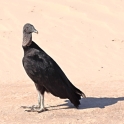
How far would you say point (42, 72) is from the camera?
6.95 meters

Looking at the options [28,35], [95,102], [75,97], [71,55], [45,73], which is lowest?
[95,102]

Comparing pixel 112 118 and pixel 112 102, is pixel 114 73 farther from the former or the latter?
pixel 112 118

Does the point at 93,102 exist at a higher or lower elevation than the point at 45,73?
lower

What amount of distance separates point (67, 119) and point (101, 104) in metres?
1.00

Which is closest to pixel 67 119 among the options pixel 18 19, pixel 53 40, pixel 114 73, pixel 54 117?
pixel 54 117

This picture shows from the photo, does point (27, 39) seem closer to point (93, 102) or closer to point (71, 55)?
point (93, 102)

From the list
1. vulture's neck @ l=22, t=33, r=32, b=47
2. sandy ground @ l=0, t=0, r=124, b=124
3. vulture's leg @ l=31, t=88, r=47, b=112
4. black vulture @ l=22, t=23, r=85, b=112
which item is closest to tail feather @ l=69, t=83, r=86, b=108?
black vulture @ l=22, t=23, r=85, b=112

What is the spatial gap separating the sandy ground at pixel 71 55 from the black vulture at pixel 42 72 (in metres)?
0.30

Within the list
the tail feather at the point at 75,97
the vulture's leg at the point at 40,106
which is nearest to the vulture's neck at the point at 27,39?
the vulture's leg at the point at 40,106

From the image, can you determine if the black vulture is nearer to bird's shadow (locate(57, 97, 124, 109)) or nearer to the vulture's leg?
the vulture's leg

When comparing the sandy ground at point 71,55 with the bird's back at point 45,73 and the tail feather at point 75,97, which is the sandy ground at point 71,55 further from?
the bird's back at point 45,73

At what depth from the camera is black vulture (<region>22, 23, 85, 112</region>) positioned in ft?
22.8

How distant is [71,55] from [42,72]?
4.68 metres

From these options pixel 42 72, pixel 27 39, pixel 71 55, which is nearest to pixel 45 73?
pixel 42 72
